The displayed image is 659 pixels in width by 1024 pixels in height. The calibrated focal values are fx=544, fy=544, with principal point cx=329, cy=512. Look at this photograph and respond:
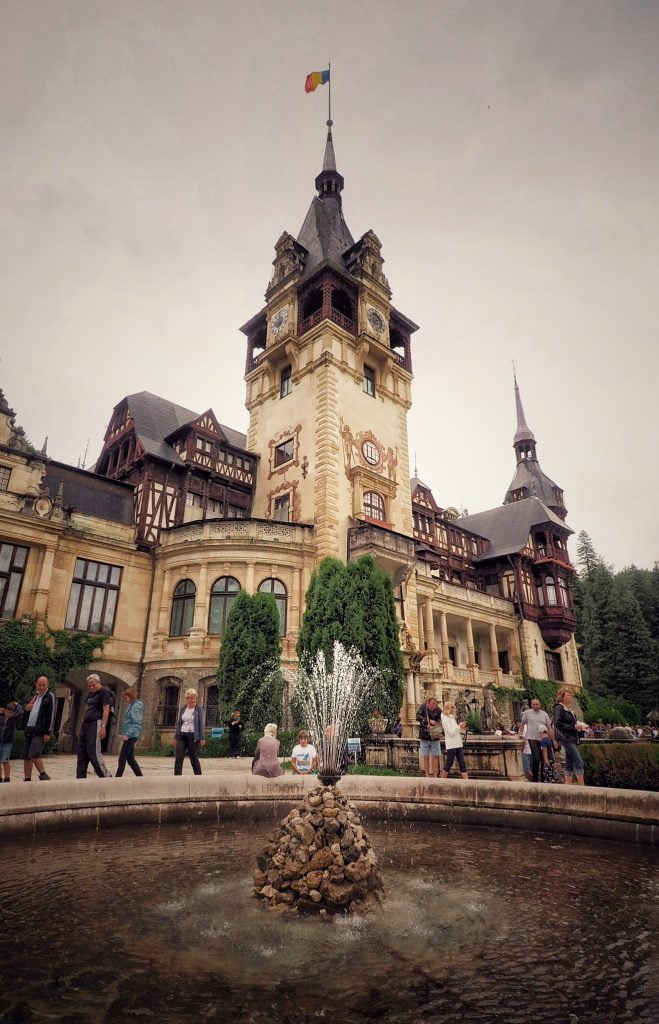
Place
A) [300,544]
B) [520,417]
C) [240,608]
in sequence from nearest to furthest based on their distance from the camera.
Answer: [240,608] → [300,544] → [520,417]

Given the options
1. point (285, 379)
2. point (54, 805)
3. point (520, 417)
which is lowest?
point (54, 805)

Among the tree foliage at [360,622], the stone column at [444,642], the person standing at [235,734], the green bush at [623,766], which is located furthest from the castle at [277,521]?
the green bush at [623,766]

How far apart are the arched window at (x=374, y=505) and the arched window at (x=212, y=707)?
12.4m

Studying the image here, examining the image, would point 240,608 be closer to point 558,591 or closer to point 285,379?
point 285,379

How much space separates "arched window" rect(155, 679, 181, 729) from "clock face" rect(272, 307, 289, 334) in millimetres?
23220

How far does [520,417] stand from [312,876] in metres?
79.8

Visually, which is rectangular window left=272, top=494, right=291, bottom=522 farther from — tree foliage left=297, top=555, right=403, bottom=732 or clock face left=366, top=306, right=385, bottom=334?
clock face left=366, top=306, right=385, bottom=334

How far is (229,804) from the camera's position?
8586mm

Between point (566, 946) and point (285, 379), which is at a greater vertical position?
point (285, 379)

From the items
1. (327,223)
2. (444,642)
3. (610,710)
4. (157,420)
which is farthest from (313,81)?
(610,710)

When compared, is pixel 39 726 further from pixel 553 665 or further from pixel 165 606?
pixel 553 665

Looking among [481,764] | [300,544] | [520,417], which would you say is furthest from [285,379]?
[520,417]

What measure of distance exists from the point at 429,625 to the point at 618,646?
27.9 meters

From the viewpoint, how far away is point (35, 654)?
21.4 m
